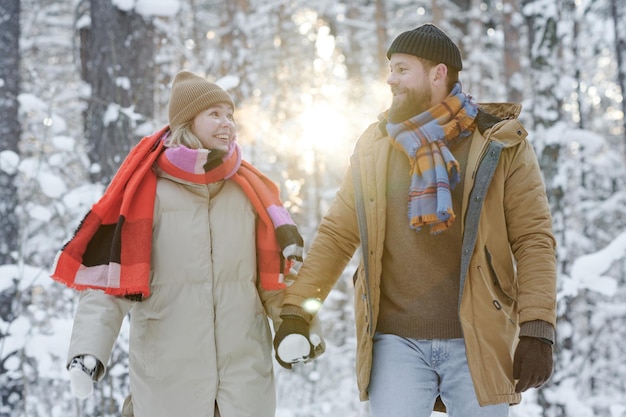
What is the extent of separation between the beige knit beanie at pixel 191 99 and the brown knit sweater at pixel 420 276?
1082 mm

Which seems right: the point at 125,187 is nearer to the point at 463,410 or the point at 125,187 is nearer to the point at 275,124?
the point at 463,410

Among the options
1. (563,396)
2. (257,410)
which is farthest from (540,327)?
(563,396)

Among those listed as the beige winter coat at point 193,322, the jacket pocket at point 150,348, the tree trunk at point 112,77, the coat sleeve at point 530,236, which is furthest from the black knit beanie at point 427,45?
the tree trunk at point 112,77

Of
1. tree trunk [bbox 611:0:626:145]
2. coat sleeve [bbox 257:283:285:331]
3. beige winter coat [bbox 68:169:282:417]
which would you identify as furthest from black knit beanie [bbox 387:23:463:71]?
tree trunk [bbox 611:0:626:145]

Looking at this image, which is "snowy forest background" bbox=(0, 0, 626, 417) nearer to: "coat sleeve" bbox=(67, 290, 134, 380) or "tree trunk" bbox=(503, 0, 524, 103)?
"tree trunk" bbox=(503, 0, 524, 103)

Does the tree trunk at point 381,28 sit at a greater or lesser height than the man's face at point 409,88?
greater

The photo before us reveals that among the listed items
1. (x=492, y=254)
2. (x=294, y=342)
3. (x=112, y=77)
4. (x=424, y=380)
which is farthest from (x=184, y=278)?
(x=112, y=77)

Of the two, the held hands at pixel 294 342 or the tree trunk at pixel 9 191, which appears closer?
the held hands at pixel 294 342

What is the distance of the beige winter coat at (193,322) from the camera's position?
9.84 feet

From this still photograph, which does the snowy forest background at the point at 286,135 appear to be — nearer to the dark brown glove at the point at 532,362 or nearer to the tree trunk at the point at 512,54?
the tree trunk at the point at 512,54

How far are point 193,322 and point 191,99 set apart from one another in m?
1.16

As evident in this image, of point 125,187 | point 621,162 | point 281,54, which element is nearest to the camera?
point 125,187

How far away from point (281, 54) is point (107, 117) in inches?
407

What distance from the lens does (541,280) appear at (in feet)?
9.39
